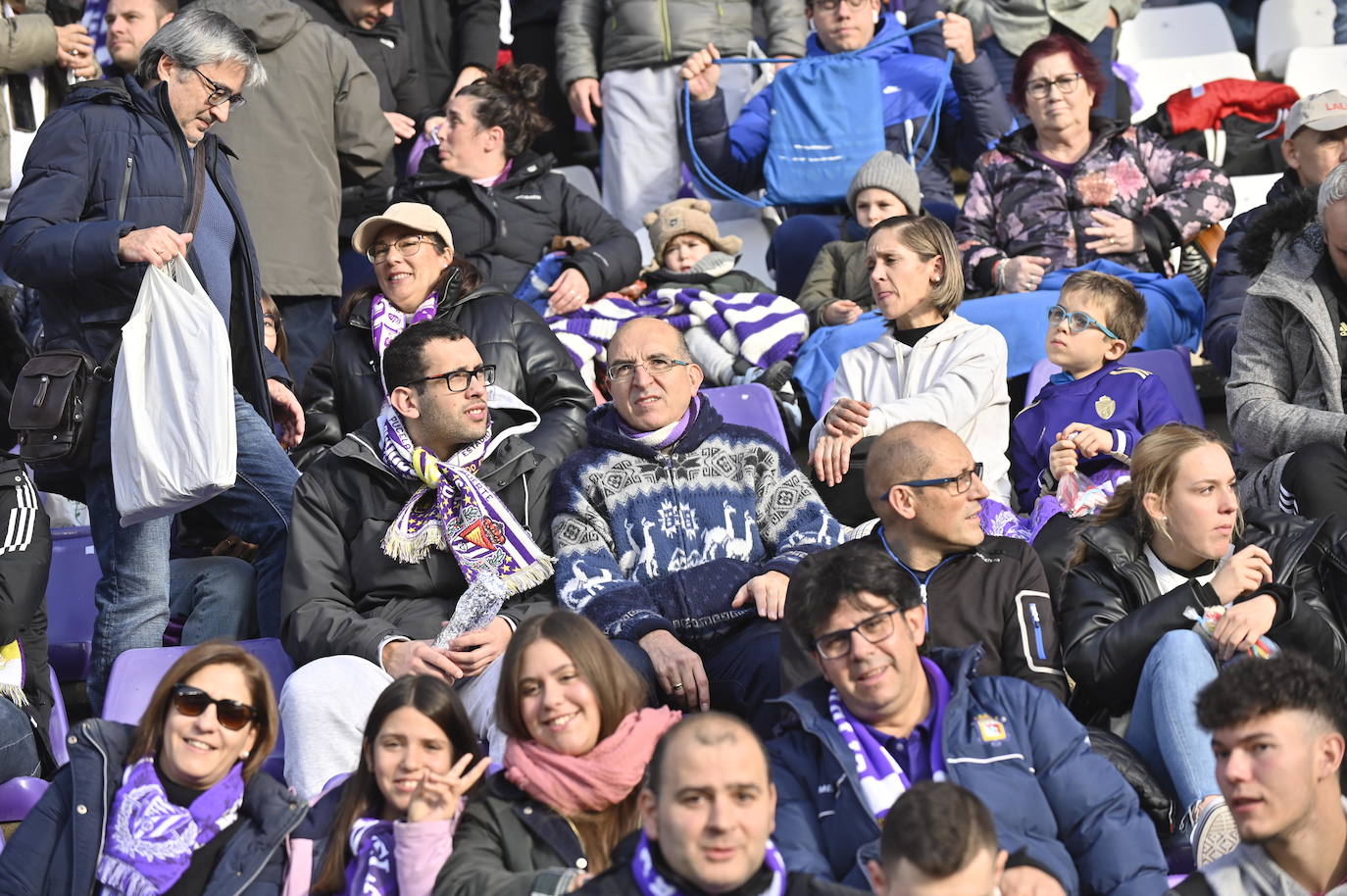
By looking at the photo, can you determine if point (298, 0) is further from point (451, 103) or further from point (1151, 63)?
point (1151, 63)

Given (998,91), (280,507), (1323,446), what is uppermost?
(998,91)

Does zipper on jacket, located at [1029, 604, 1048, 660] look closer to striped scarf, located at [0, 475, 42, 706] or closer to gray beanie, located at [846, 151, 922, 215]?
striped scarf, located at [0, 475, 42, 706]

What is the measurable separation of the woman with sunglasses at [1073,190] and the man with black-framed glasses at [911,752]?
2916mm

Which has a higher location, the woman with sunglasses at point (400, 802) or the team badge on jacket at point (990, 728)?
the team badge on jacket at point (990, 728)

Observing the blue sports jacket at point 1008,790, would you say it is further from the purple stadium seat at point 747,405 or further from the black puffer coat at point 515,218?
the black puffer coat at point 515,218

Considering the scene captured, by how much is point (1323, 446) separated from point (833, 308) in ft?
6.41

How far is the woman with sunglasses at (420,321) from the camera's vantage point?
16.4ft

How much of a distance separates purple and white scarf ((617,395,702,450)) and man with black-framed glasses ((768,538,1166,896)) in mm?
1100

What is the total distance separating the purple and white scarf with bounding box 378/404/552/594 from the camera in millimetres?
4262

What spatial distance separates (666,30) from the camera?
726 centimetres

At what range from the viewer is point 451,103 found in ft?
21.1

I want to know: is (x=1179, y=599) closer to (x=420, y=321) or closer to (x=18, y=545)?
(x=420, y=321)

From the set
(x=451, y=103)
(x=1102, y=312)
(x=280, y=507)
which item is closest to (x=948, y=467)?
(x=1102, y=312)

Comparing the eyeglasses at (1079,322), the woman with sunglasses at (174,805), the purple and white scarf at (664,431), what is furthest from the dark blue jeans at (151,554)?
the eyeglasses at (1079,322)
